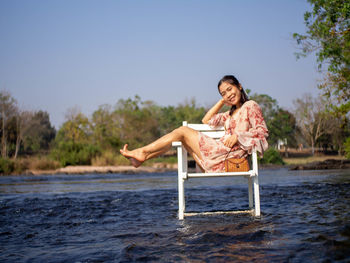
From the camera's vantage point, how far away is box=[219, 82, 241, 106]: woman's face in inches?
144

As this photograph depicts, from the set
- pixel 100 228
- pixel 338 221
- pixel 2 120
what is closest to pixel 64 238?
pixel 100 228

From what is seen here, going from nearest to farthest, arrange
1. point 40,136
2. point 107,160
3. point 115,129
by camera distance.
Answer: point 107,160
point 115,129
point 40,136

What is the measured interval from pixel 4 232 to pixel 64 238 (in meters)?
0.66

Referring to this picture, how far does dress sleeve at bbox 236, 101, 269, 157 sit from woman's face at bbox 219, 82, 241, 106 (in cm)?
24

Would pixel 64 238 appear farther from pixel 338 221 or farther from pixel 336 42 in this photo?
pixel 336 42

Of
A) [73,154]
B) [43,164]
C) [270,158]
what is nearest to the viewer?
[43,164]

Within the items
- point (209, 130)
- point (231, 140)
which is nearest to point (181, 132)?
point (209, 130)

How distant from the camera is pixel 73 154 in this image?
19.3 meters

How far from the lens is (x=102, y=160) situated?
64.4ft

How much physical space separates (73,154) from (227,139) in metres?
16.9

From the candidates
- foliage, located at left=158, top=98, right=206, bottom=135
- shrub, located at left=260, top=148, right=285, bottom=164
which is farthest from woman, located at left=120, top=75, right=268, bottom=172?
foliage, located at left=158, top=98, right=206, bottom=135

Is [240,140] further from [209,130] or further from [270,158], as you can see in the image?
[270,158]

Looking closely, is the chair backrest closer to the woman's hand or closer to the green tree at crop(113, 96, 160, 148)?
the woman's hand

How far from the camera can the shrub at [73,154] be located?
63.2ft
